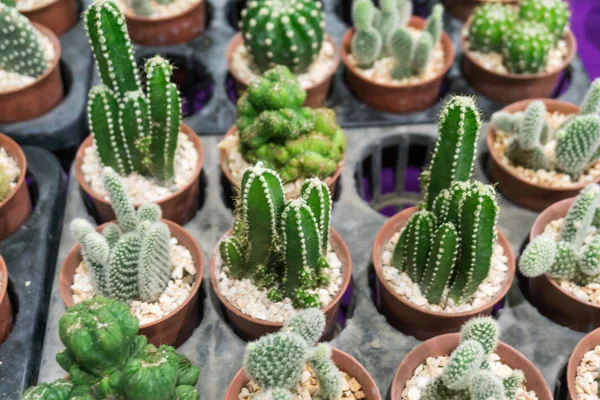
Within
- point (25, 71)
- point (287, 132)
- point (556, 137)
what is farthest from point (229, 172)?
point (556, 137)

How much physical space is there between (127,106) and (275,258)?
1.94 feet

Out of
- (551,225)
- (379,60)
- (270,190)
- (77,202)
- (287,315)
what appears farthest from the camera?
(379,60)

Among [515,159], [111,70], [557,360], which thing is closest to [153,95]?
[111,70]

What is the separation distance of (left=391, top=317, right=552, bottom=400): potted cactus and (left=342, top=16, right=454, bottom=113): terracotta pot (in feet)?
3.24

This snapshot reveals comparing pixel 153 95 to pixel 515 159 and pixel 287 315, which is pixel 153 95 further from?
pixel 515 159

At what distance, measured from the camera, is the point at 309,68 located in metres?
2.48

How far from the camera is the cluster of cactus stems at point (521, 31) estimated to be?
2355 millimetres

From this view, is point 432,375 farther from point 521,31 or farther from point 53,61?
point 53,61

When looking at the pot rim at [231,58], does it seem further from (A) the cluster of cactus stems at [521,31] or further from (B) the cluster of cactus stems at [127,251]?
(B) the cluster of cactus stems at [127,251]

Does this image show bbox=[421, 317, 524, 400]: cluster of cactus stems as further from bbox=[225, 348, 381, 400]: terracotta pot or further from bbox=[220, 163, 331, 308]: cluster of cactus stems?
bbox=[220, 163, 331, 308]: cluster of cactus stems

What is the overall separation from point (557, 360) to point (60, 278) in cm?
131

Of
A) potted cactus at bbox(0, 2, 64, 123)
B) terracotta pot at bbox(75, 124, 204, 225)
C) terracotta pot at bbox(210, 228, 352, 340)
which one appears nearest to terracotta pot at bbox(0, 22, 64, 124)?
potted cactus at bbox(0, 2, 64, 123)

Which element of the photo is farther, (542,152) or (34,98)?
(34,98)

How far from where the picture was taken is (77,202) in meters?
2.21
